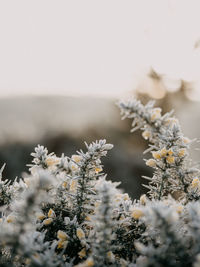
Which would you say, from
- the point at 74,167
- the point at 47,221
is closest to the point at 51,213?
the point at 47,221

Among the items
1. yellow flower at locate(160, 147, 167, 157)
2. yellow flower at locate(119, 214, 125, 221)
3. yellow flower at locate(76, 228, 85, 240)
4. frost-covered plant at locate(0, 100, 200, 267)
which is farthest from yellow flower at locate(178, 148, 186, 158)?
yellow flower at locate(76, 228, 85, 240)

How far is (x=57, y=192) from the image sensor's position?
2.01 meters

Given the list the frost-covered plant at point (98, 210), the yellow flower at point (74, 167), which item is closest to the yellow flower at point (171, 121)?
the frost-covered plant at point (98, 210)

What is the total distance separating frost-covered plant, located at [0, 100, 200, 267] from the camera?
57.0 inches

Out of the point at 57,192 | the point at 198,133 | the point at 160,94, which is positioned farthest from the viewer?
the point at 160,94

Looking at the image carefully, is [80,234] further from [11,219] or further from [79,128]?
[79,128]

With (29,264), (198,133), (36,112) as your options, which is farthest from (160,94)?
(29,264)

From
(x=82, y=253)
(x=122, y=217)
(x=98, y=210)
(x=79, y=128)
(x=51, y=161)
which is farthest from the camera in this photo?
(x=79, y=128)

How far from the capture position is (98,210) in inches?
56.4

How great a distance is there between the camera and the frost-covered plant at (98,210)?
4.75 ft

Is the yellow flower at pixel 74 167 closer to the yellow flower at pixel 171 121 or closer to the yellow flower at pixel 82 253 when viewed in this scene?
the yellow flower at pixel 82 253

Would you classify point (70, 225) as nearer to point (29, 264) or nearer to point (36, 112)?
point (29, 264)

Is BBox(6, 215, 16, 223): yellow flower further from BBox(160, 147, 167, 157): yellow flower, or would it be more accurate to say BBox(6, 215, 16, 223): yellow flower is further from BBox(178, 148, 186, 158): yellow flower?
BBox(178, 148, 186, 158): yellow flower

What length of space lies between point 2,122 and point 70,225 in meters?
9.73
